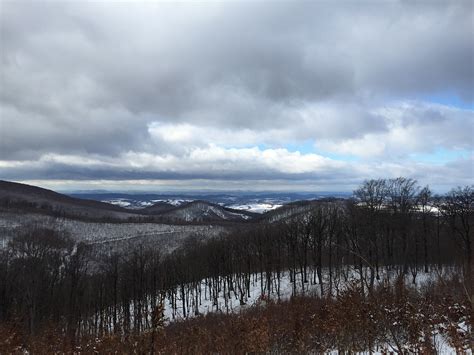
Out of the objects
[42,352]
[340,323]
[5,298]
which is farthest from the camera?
[5,298]

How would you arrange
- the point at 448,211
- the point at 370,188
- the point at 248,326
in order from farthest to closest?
the point at 370,188 → the point at 448,211 → the point at 248,326

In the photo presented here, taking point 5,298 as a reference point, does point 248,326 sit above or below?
above

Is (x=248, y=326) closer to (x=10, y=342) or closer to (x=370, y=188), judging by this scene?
(x=10, y=342)

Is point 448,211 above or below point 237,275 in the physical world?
above

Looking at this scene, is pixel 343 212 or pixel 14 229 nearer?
pixel 343 212

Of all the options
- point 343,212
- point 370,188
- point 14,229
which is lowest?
point 14,229

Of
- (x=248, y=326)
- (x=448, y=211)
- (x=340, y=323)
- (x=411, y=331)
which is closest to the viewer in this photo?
(x=411, y=331)

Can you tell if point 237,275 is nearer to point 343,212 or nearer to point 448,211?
point 343,212

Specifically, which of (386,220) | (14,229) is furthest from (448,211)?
(14,229)

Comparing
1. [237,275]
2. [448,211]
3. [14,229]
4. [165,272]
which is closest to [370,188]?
[448,211]
